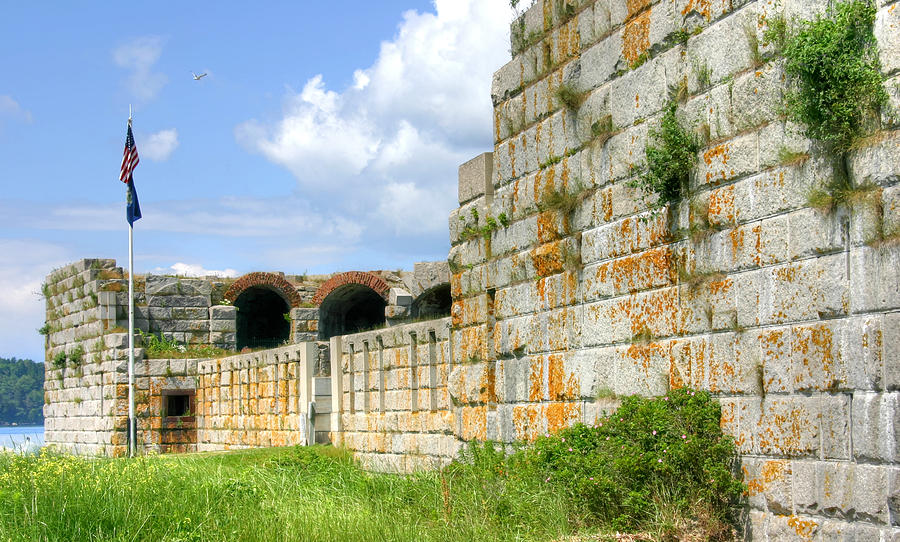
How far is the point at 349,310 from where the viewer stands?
25.1 meters

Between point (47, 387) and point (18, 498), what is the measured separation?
21299 millimetres

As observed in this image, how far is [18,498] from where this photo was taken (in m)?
8.80

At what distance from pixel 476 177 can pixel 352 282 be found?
12.1m

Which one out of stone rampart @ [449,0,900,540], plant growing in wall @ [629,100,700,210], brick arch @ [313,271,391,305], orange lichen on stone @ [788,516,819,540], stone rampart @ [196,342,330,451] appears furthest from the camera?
brick arch @ [313,271,391,305]

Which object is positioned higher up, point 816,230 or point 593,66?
point 593,66

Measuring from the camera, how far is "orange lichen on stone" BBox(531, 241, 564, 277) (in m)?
9.09


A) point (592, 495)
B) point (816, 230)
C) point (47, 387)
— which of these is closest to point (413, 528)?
point (592, 495)

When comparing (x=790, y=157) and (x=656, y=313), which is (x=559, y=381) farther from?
(x=790, y=157)

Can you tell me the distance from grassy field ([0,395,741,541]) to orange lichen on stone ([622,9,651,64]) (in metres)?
2.64

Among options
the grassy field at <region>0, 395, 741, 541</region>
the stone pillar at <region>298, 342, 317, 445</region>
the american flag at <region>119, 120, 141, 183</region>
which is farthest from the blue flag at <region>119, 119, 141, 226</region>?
the grassy field at <region>0, 395, 741, 541</region>

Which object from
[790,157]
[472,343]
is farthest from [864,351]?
[472,343]

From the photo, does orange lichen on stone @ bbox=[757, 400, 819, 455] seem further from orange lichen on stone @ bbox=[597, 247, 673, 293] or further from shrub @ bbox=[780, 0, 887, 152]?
shrub @ bbox=[780, 0, 887, 152]

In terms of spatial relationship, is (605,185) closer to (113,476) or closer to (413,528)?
(413,528)

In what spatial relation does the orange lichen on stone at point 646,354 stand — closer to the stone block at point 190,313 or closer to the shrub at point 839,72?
the shrub at point 839,72
